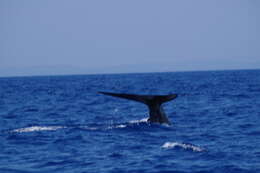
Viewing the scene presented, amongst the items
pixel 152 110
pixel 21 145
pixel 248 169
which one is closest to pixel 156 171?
pixel 248 169

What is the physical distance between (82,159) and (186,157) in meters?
2.76

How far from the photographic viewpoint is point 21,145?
634 inches

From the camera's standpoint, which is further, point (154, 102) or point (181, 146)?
point (154, 102)

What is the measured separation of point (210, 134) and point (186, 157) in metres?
4.47

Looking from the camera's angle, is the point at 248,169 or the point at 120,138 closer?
the point at 248,169

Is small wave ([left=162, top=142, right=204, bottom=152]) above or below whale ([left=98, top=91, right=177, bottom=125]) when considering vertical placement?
below

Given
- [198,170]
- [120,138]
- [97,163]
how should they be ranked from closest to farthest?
[198,170] → [97,163] → [120,138]

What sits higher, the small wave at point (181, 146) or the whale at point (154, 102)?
the whale at point (154, 102)

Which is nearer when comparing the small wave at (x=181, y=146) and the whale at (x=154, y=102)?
the small wave at (x=181, y=146)

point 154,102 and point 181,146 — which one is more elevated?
point 154,102

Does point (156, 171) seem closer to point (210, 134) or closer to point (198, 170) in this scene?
point (198, 170)

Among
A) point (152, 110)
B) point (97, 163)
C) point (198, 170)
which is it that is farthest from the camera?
point (152, 110)

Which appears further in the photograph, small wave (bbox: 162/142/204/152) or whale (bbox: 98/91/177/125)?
whale (bbox: 98/91/177/125)

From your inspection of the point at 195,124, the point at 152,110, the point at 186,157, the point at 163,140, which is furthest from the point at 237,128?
the point at 186,157
